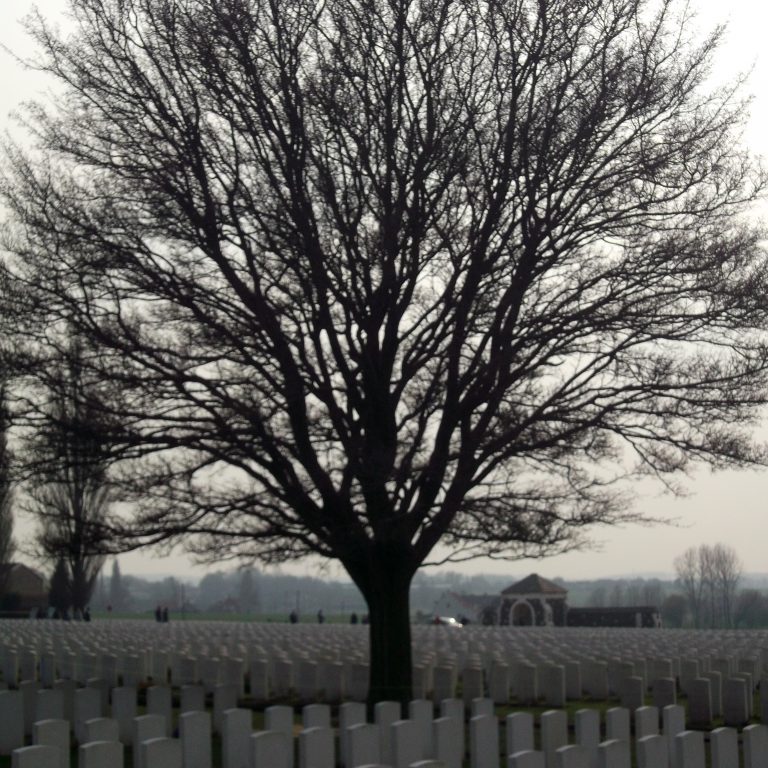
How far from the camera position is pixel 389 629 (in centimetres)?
1214

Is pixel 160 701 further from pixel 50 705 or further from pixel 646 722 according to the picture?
pixel 646 722

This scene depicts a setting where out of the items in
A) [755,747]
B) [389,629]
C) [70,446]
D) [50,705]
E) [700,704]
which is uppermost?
Answer: [70,446]

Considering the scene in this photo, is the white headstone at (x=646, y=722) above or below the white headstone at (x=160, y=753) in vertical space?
below

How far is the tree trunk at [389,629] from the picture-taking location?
12039mm

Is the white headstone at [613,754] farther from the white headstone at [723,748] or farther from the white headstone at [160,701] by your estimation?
the white headstone at [160,701]

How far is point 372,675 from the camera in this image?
39.9ft

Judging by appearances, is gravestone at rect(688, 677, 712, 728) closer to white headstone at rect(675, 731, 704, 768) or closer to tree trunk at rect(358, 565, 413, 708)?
tree trunk at rect(358, 565, 413, 708)

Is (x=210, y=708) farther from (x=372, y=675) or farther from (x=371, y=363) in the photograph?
(x=371, y=363)

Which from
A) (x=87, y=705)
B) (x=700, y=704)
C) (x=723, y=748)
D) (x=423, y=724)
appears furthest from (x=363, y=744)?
(x=700, y=704)

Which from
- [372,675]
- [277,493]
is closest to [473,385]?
[277,493]

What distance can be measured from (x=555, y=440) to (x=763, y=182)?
11.3ft

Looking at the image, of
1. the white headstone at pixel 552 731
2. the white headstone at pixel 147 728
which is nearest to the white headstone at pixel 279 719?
the white headstone at pixel 147 728

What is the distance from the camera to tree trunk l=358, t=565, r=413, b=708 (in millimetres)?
12039

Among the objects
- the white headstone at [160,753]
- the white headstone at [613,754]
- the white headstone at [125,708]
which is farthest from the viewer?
the white headstone at [125,708]
